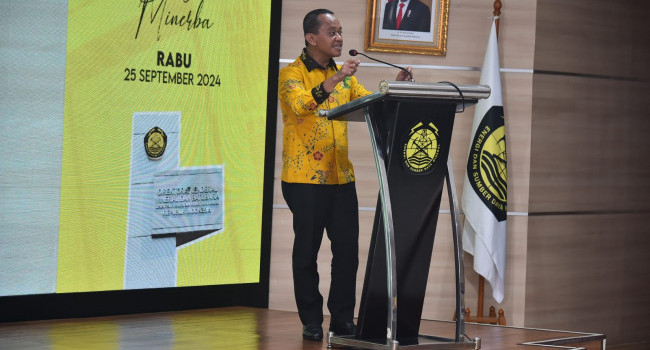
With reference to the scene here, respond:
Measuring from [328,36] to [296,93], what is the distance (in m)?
0.30

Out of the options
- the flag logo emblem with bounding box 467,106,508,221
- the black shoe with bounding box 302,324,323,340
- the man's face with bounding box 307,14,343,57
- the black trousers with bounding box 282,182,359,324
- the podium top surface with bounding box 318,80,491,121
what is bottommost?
the black shoe with bounding box 302,324,323,340

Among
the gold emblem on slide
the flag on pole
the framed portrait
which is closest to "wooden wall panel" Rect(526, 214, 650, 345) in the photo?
the flag on pole

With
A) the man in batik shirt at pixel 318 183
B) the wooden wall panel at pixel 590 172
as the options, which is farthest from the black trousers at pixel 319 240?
the wooden wall panel at pixel 590 172

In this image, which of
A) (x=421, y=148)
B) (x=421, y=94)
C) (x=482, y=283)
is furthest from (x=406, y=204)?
(x=482, y=283)

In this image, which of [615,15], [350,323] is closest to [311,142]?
[350,323]

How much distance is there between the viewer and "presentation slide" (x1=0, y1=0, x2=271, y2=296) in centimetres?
426

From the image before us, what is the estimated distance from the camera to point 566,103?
18.2 feet

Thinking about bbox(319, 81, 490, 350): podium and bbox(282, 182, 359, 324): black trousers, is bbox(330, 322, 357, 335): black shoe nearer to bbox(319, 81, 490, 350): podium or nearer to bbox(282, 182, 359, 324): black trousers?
bbox(282, 182, 359, 324): black trousers

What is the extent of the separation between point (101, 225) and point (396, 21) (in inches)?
81.8

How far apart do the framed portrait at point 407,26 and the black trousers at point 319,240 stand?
5.38ft

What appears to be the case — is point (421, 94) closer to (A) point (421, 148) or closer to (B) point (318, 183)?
(A) point (421, 148)

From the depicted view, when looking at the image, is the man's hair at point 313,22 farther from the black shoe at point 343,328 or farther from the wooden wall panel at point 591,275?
the wooden wall panel at point 591,275

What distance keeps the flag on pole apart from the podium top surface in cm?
176

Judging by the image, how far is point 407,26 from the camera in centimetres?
523
